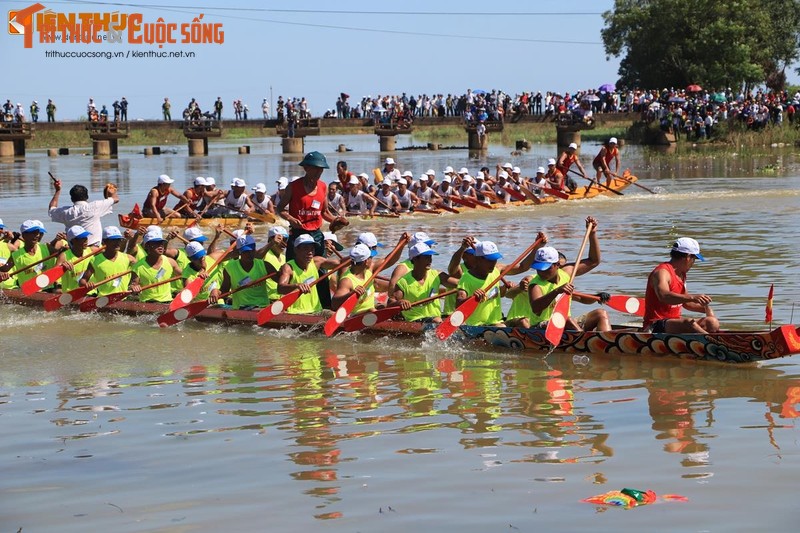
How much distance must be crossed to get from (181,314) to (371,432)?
5130 millimetres

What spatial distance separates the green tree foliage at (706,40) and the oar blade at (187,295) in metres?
43.7

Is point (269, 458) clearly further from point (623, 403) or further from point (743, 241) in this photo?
point (743, 241)

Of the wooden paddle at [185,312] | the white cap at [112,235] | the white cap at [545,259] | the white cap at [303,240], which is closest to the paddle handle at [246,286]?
the wooden paddle at [185,312]

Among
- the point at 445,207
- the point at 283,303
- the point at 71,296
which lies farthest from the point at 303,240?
the point at 445,207

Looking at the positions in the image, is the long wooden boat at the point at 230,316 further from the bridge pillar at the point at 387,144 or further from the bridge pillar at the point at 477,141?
the bridge pillar at the point at 387,144

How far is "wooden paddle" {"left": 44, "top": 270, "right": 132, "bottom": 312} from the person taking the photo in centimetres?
1320

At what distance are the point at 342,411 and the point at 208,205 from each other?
1332cm

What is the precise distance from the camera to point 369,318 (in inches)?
429

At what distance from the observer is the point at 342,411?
8.31 meters

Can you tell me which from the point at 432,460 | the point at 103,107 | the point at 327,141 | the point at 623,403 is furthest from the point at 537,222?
the point at 327,141

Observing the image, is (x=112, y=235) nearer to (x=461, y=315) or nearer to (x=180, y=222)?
(x=461, y=315)

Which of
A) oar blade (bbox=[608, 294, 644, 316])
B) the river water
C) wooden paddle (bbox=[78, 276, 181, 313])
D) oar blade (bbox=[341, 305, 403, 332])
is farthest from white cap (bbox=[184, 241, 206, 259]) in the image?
oar blade (bbox=[608, 294, 644, 316])

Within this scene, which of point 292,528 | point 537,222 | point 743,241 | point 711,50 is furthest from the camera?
point 711,50

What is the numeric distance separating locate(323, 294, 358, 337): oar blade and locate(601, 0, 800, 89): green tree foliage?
4451cm
